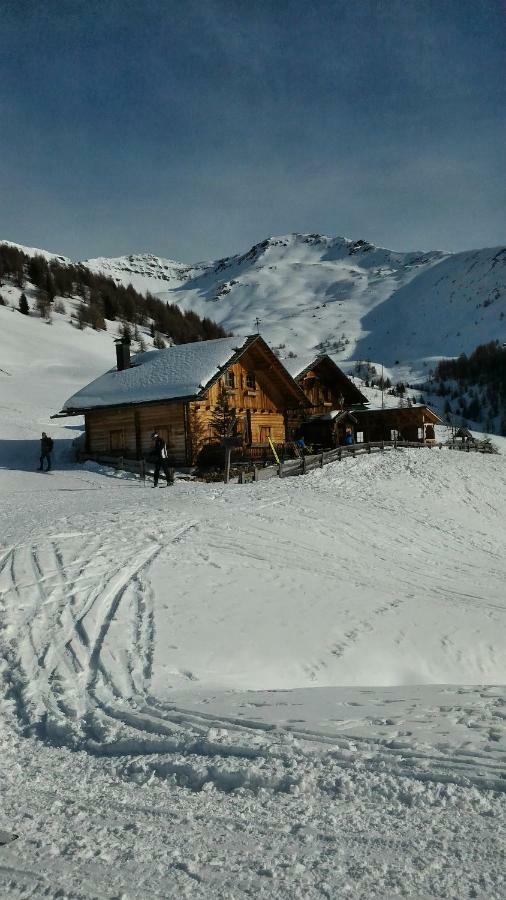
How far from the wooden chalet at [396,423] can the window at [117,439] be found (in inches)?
736

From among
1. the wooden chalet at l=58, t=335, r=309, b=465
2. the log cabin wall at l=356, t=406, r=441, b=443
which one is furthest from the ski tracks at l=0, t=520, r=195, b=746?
the log cabin wall at l=356, t=406, r=441, b=443

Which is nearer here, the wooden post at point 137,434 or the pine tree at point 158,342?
the wooden post at point 137,434

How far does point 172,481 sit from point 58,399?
99.8 ft

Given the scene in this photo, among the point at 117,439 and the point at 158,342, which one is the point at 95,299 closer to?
the point at 158,342

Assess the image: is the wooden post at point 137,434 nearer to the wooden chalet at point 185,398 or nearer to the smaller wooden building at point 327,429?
the wooden chalet at point 185,398

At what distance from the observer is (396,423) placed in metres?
45.8

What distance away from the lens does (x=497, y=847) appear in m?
3.61

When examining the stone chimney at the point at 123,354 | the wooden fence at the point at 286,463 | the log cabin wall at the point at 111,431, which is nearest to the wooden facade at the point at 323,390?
the wooden fence at the point at 286,463

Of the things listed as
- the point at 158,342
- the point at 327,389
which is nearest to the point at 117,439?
the point at 327,389

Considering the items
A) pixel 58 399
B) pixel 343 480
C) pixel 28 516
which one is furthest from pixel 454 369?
pixel 28 516

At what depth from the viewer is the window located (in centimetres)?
3136

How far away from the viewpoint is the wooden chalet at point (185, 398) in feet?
95.0

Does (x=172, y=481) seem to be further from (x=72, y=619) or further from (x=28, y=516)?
(x=72, y=619)

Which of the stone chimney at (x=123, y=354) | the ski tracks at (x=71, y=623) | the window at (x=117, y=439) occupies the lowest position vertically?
the ski tracks at (x=71, y=623)
